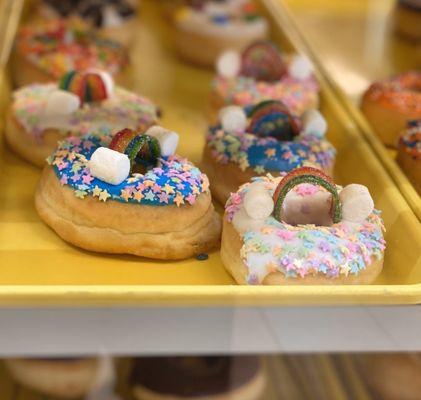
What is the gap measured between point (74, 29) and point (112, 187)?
1238mm

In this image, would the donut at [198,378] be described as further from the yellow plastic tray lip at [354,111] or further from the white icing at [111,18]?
the white icing at [111,18]

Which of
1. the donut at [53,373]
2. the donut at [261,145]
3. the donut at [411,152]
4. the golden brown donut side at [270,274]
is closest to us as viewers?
the donut at [53,373]

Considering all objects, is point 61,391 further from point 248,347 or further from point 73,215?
point 73,215

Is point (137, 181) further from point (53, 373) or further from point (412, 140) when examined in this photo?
point (412, 140)

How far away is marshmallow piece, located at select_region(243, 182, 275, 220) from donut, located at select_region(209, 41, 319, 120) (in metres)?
0.78

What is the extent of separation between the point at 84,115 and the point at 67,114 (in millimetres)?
41

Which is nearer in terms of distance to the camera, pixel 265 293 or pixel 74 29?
pixel 265 293

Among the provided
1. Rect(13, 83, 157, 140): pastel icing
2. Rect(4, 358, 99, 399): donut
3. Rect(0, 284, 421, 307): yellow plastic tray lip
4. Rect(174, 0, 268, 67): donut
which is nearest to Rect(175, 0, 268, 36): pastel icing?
Rect(174, 0, 268, 67): donut

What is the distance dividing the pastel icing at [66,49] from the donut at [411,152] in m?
0.90

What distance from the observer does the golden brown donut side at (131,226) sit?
148 centimetres

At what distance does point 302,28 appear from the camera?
109 inches

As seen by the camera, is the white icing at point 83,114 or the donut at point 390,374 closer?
the donut at point 390,374

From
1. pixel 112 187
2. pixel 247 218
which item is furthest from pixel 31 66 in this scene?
pixel 247 218

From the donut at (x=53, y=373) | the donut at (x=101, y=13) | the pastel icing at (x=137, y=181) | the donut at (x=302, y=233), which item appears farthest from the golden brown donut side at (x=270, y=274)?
the donut at (x=101, y=13)
